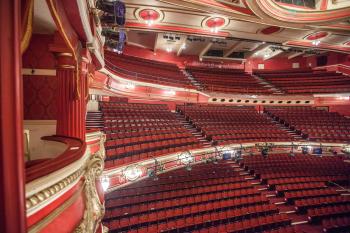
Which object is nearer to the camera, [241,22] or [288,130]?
[241,22]

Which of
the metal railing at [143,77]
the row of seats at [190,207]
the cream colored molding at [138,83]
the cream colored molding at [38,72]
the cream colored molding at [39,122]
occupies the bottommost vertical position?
the row of seats at [190,207]

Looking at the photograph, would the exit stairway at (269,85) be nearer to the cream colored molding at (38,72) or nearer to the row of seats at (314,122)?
the row of seats at (314,122)

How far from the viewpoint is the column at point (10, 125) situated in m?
0.45

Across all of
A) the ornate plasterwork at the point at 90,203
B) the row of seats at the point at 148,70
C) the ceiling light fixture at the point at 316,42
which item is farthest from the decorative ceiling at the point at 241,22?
the ornate plasterwork at the point at 90,203

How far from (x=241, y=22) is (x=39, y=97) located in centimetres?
634

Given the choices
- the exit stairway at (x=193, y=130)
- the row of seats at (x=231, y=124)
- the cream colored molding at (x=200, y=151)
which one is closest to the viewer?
the cream colored molding at (x=200, y=151)

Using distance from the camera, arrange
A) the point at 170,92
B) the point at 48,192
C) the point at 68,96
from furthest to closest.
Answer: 1. the point at 170,92
2. the point at 68,96
3. the point at 48,192

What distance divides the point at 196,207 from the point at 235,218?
2.66 feet

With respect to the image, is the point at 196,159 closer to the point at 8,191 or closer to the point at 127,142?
the point at 127,142

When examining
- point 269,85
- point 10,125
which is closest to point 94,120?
point 10,125

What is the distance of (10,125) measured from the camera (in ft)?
1.52

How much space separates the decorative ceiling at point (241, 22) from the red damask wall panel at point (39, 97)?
4.06 meters

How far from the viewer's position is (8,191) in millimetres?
452

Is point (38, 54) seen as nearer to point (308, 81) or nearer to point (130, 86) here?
point (130, 86)
